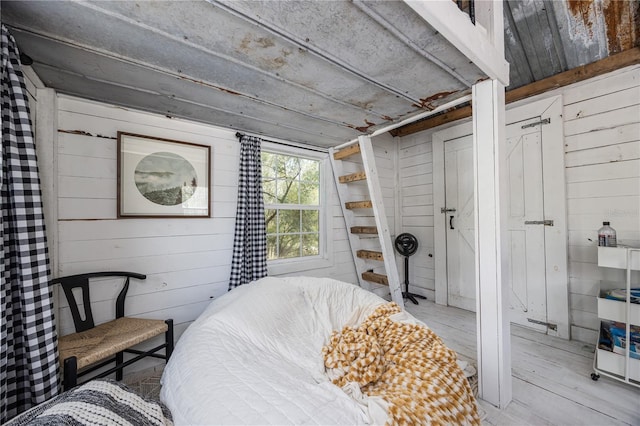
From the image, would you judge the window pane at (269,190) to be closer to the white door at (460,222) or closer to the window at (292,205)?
the window at (292,205)

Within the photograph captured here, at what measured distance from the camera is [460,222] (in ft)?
10.0

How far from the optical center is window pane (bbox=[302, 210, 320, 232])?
2926 mm

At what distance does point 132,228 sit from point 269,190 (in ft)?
4.01

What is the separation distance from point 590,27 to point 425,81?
1529 millimetres

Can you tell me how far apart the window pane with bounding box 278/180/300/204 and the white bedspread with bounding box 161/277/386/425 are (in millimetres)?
1078

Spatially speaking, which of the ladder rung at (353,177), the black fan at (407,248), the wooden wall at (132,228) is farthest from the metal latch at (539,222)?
the wooden wall at (132,228)

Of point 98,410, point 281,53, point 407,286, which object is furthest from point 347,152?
point 98,410

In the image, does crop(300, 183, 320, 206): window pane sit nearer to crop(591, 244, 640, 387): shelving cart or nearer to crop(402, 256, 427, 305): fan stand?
crop(402, 256, 427, 305): fan stand

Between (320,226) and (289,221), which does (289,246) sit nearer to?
(289,221)

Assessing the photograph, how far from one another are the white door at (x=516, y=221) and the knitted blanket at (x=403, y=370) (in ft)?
5.01

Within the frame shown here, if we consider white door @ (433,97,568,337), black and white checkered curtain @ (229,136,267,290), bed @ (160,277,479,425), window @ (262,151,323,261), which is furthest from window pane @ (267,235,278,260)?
white door @ (433,97,568,337)

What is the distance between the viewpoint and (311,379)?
3.94ft

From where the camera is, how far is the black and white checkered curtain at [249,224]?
2256 millimetres

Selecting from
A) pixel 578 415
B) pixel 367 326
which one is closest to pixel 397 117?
pixel 367 326
